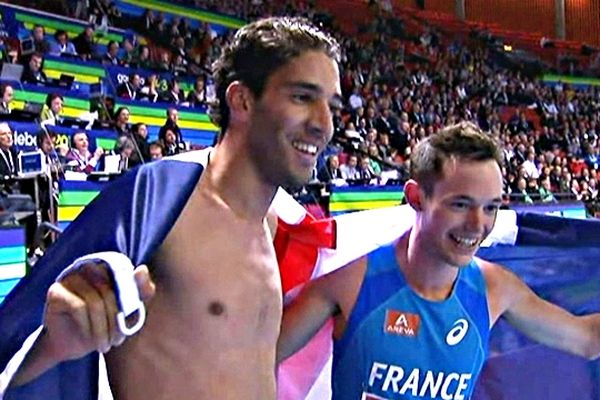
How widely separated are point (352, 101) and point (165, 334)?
12.0m

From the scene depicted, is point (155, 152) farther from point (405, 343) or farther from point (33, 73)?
point (405, 343)

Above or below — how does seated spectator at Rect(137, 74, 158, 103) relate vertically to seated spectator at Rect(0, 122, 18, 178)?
above

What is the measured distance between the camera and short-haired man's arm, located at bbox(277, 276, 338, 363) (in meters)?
1.80

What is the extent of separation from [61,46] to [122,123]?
2.58 m

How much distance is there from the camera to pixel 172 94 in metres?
10.8

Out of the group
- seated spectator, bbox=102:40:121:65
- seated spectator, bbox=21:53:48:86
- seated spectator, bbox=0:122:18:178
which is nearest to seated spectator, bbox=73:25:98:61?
seated spectator, bbox=102:40:121:65

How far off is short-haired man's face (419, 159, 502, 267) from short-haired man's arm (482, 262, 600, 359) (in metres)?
0.22

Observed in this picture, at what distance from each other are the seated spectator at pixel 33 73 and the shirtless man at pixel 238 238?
7.60 metres

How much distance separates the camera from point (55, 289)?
98 centimetres

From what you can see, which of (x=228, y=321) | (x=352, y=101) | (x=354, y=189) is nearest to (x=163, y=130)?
(x=354, y=189)

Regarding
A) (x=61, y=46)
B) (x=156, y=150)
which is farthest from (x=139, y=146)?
(x=61, y=46)

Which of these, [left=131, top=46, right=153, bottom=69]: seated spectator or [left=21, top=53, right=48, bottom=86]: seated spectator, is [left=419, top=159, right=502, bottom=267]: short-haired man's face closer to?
[left=21, top=53, right=48, bottom=86]: seated spectator

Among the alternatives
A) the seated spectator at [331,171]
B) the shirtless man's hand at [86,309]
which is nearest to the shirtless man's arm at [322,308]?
the shirtless man's hand at [86,309]

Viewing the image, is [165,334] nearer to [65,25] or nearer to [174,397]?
[174,397]
